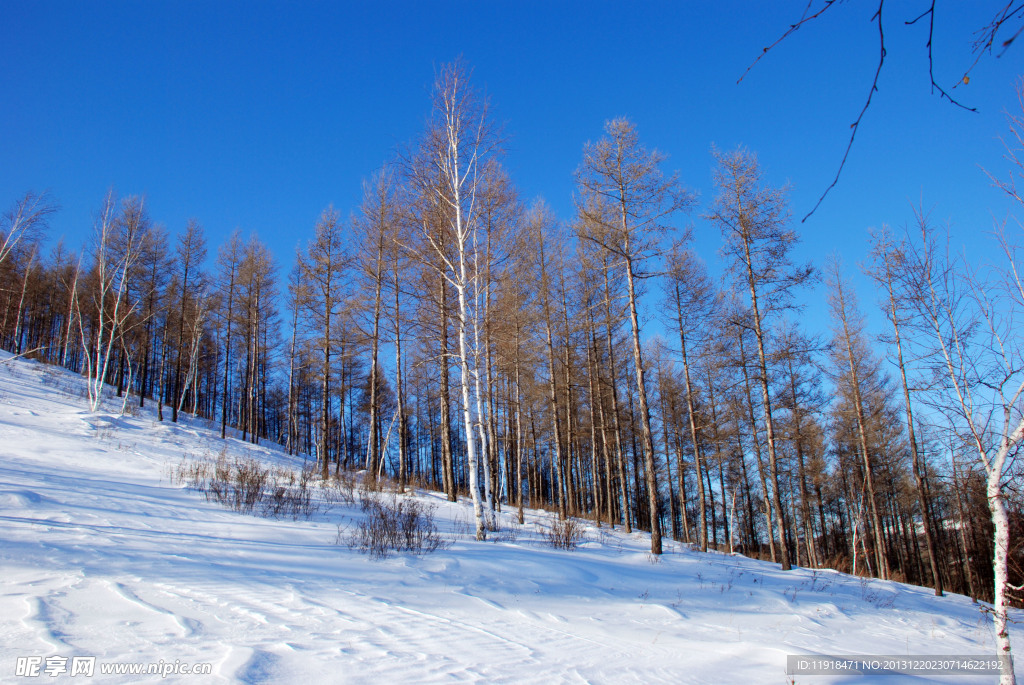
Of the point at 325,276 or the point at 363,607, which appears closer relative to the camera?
the point at 363,607

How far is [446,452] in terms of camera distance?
576 inches

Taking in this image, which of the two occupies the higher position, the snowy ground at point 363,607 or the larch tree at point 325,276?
the larch tree at point 325,276

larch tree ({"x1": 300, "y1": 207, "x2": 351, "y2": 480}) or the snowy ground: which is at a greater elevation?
larch tree ({"x1": 300, "y1": 207, "x2": 351, "y2": 480})

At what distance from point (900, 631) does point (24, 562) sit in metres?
9.13

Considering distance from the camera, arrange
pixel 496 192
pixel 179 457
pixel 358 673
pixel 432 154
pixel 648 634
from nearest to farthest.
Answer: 1. pixel 358 673
2. pixel 648 634
3. pixel 432 154
4. pixel 496 192
5. pixel 179 457

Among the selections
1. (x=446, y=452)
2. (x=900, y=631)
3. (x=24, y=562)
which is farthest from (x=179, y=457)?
(x=900, y=631)

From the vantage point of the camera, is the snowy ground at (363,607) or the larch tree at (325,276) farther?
the larch tree at (325,276)

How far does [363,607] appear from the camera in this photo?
3.91 meters

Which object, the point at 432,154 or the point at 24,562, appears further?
the point at 432,154

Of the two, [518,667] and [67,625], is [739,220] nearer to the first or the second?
[518,667]

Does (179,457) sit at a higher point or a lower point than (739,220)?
lower

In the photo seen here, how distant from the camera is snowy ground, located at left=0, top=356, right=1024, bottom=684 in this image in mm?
2824

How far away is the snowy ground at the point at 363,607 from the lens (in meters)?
2.82

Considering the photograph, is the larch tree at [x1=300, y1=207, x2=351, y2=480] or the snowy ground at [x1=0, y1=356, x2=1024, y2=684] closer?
the snowy ground at [x1=0, y1=356, x2=1024, y2=684]
